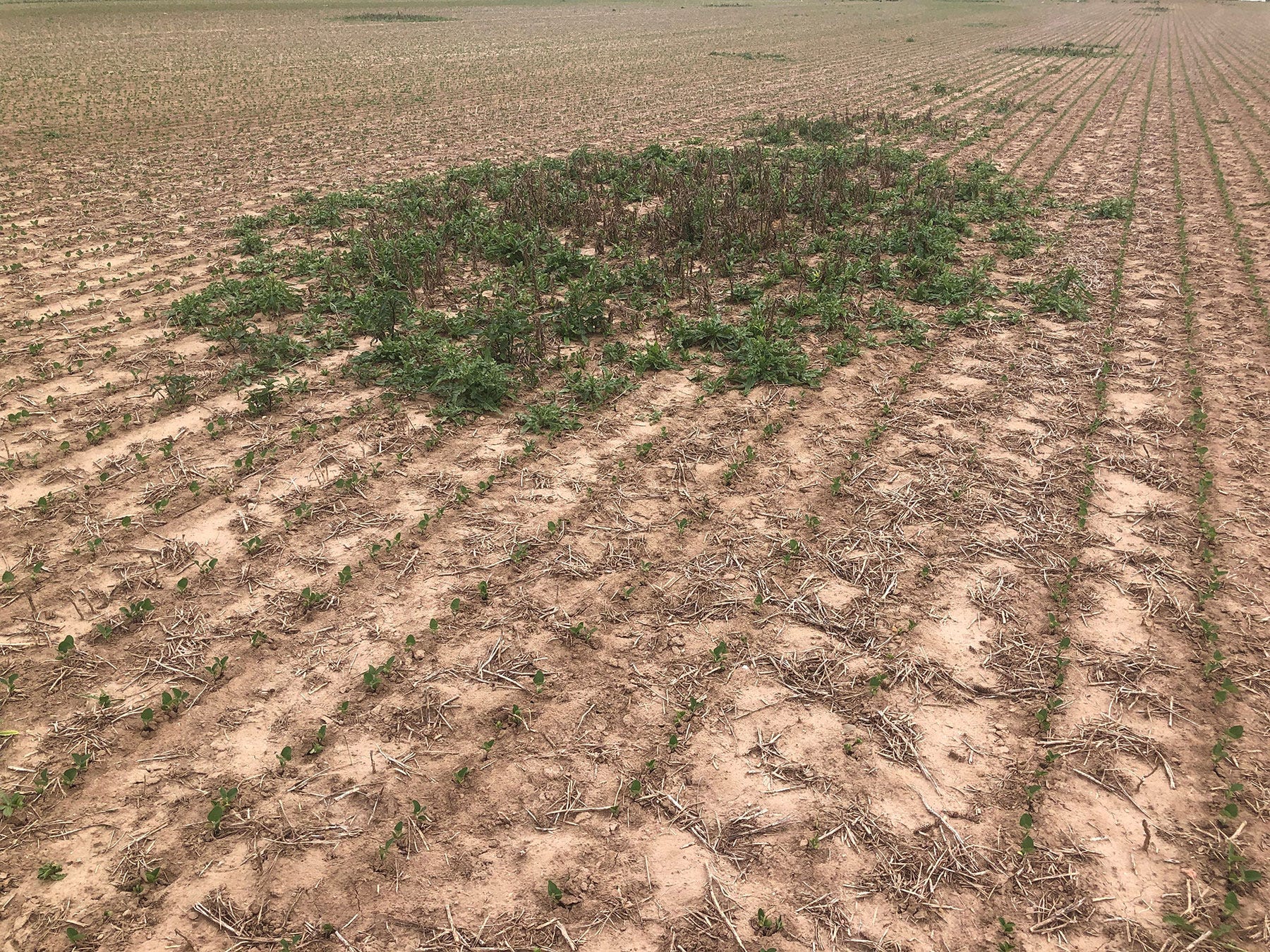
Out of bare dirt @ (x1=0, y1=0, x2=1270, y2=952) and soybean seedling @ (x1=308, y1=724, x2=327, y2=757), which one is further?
soybean seedling @ (x1=308, y1=724, x2=327, y2=757)

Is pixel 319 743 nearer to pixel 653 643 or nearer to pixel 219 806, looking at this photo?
pixel 219 806

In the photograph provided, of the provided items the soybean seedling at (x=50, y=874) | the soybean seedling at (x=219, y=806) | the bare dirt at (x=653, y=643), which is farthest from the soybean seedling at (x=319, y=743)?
the soybean seedling at (x=50, y=874)

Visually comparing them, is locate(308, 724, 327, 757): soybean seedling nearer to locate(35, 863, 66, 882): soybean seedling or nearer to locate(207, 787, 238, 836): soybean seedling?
locate(207, 787, 238, 836): soybean seedling

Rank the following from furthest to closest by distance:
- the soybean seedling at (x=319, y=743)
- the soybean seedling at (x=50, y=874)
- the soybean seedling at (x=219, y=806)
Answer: the soybean seedling at (x=319, y=743) → the soybean seedling at (x=219, y=806) → the soybean seedling at (x=50, y=874)

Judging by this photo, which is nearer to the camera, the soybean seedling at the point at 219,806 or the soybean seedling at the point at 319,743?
the soybean seedling at the point at 219,806

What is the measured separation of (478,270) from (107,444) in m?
4.69

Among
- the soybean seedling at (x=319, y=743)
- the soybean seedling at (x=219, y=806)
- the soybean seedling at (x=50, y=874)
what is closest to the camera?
the soybean seedling at (x=50, y=874)

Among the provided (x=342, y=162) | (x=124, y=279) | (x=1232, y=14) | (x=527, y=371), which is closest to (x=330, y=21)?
(x=342, y=162)

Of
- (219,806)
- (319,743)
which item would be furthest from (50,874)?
(319,743)

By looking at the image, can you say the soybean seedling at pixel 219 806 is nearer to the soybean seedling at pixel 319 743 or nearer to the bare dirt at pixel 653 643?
the bare dirt at pixel 653 643

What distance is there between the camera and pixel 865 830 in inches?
125

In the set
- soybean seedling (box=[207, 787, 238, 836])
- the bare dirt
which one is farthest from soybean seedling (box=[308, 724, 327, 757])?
soybean seedling (box=[207, 787, 238, 836])

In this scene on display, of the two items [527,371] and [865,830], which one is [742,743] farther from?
[527,371]

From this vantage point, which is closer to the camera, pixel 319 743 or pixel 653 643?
pixel 319 743
